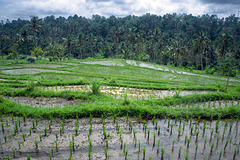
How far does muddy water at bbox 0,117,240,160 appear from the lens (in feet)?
16.6

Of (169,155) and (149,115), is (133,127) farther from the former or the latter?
(169,155)

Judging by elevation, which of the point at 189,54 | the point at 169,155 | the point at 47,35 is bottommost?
the point at 169,155

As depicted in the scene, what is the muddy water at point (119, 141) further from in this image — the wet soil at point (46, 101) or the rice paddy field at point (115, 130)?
the wet soil at point (46, 101)

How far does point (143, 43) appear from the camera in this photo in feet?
170

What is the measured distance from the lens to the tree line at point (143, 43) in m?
37.2

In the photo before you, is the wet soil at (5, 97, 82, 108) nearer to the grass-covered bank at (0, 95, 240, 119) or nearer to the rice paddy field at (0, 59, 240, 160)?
the rice paddy field at (0, 59, 240, 160)

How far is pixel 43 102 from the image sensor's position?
29.7 ft

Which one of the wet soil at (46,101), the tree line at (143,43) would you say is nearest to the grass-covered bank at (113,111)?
the wet soil at (46,101)

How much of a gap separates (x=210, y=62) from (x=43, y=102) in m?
46.8

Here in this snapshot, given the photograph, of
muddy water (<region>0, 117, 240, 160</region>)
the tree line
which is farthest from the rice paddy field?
the tree line

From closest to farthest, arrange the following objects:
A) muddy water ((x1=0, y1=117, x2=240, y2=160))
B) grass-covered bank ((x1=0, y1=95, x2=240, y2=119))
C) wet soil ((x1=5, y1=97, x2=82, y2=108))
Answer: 1. muddy water ((x1=0, y1=117, x2=240, y2=160))
2. grass-covered bank ((x1=0, y1=95, x2=240, y2=119))
3. wet soil ((x1=5, y1=97, x2=82, y2=108))

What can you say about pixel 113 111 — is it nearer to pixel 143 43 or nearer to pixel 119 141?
pixel 119 141

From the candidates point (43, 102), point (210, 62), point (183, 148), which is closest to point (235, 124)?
point (183, 148)

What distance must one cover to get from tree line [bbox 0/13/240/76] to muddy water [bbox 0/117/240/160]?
14064 millimetres
